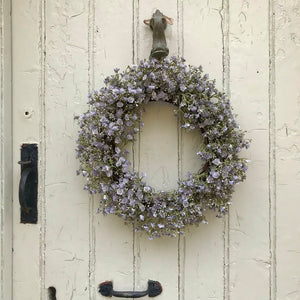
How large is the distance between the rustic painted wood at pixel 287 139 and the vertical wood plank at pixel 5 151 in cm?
91

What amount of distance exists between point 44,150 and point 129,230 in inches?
16.2

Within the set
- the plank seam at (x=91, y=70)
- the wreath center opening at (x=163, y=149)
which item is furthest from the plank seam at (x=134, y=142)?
the plank seam at (x=91, y=70)

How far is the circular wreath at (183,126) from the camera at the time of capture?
2.93ft

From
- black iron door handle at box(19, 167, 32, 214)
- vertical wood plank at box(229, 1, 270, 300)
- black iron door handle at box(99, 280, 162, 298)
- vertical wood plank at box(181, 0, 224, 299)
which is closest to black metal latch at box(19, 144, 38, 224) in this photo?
black iron door handle at box(19, 167, 32, 214)

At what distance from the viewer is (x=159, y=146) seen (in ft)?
3.36

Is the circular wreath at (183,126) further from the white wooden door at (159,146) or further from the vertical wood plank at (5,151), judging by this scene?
the vertical wood plank at (5,151)

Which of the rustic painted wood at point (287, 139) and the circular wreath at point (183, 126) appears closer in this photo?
the circular wreath at point (183, 126)

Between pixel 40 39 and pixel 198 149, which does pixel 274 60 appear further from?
pixel 40 39

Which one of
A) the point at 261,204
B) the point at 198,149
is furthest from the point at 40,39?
the point at 261,204

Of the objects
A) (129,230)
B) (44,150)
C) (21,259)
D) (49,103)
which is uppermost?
(49,103)

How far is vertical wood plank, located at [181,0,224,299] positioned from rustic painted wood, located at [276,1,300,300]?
197 mm

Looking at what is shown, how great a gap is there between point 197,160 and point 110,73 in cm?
43

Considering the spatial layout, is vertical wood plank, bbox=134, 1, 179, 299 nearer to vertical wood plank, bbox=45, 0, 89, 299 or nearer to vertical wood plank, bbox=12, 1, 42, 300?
vertical wood plank, bbox=45, 0, 89, 299

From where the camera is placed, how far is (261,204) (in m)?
1.01
